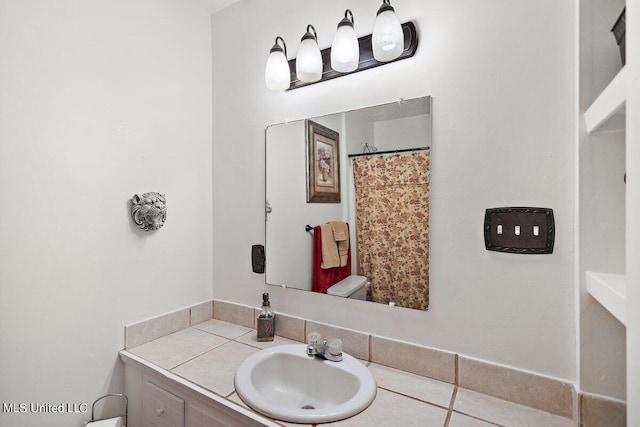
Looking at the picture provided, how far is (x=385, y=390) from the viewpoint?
3.17 ft

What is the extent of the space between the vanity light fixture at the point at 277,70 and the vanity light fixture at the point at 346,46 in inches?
9.3

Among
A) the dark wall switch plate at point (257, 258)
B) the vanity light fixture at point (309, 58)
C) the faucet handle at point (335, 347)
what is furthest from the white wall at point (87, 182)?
the faucet handle at point (335, 347)

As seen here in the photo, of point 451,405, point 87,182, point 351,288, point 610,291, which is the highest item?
point 87,182

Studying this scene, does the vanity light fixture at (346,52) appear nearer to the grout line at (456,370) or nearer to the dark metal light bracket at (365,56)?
the dark metal light bracket at (365,56)

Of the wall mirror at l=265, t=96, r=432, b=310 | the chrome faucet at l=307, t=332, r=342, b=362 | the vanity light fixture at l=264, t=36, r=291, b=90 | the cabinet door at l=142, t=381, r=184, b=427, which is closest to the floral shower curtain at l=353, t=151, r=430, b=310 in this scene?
the wall mirror at l=265, t=96, r=432, b=310

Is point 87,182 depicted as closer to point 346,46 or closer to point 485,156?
point 346,46

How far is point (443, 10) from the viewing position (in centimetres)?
101

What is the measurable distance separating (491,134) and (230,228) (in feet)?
3.92

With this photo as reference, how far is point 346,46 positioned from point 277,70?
A: 31 centimetres

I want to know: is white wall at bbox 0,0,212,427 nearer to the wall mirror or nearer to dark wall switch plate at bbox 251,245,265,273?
dark wall switch plate at bbox 251,245,265,273

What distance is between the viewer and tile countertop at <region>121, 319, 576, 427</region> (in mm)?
833

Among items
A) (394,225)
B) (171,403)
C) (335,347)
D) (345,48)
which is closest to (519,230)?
(394,225)

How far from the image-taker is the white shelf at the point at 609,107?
1.86ft

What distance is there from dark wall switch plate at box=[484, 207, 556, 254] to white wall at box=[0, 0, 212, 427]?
1292 millimetres
